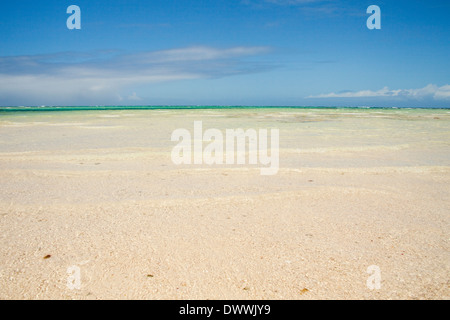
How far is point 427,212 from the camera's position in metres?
4.34

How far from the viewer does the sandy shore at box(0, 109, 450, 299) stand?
8.66 feet

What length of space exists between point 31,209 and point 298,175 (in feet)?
15.8

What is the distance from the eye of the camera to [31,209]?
4.36m

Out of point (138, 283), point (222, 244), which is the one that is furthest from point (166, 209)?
point (138, 283)

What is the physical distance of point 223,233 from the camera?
3.63 m

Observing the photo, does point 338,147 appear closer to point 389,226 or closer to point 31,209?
point 389,226

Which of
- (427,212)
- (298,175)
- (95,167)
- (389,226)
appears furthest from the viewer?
(95,167)

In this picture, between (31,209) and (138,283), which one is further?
(31,209)

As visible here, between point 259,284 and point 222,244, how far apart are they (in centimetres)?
79

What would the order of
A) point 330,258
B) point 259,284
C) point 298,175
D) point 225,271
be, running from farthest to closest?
point 298,175, point 330,258, point 225,271, point 259,284

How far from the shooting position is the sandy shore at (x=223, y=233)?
2.64 m

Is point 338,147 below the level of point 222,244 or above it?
above
